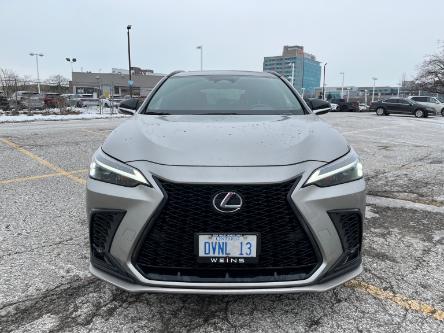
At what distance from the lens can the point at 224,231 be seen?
2.09 metres

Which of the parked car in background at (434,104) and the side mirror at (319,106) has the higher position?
the side mirror at (319,106)

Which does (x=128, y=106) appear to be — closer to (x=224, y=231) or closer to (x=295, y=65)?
(x=224, y=231)

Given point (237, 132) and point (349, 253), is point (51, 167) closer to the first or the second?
point (237, 132)

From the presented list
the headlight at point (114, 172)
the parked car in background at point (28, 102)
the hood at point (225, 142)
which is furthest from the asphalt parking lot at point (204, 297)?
the parked car in background at point (28, 102)

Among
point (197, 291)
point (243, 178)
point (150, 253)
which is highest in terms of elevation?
point (243, 178)

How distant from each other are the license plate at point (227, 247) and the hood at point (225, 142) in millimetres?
388

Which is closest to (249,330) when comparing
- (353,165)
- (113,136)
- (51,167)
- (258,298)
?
(258,298)

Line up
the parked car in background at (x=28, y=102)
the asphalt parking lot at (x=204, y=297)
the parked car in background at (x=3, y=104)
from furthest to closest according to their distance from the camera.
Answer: the parked car in background at (x=28, y=102), the parked car in background at (x=3, y=104), the asphalt parking lot at (x=204, y=297)

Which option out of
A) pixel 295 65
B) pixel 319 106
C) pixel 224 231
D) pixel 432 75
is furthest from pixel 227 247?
pixel 295 65

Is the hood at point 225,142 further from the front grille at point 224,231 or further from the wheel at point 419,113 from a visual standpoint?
the wheel at point 419,113

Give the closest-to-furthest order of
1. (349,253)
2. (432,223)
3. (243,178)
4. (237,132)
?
(243,178), (349,253), (237,132), (432,223)

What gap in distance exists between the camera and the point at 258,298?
2621 mm

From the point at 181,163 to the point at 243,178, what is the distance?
1.14ft

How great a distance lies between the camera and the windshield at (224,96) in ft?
11.0
